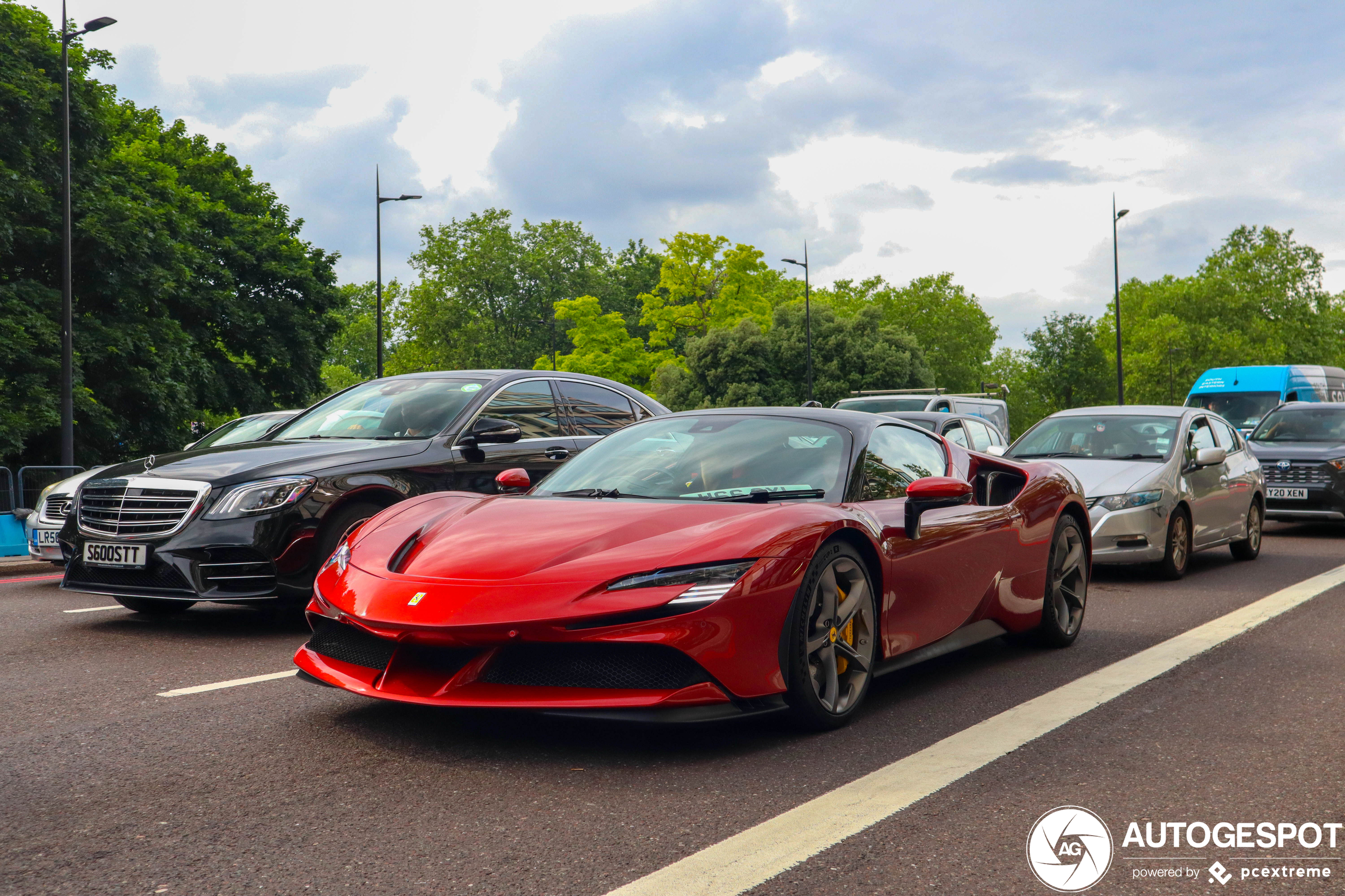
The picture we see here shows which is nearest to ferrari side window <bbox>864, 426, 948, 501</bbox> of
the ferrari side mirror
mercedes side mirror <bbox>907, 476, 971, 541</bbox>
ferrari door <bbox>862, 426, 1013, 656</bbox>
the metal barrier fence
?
ferrari door <bbox>862, 426, 1013, 656</bbox>

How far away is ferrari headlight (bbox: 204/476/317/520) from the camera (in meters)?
6.42

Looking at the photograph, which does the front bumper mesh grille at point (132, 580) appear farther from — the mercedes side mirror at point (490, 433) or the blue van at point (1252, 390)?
the blue van at point (1252, 390)

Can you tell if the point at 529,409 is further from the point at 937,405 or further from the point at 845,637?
the point at 937,405

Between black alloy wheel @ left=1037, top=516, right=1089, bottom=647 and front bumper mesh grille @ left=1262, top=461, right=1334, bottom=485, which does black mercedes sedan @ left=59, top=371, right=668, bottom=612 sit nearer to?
black alloy wheel @ left=1037, top=516, right=1089, bottom=647

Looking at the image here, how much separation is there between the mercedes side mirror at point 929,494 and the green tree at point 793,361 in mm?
49014

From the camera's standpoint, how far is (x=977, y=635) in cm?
548

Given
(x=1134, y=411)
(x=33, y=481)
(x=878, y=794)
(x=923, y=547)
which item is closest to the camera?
(x=878, y=794)

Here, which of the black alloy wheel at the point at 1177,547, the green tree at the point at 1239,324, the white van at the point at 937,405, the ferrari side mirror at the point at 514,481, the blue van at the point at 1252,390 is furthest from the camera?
the green tree at the point at 1239,324

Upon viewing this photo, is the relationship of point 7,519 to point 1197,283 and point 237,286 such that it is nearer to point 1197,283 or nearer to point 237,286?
point 237,286

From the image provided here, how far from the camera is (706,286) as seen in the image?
213 ft

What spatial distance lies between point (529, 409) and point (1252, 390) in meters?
20.0

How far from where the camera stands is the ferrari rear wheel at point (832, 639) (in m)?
4.17

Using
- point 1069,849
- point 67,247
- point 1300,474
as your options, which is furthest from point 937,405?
point 1069,849

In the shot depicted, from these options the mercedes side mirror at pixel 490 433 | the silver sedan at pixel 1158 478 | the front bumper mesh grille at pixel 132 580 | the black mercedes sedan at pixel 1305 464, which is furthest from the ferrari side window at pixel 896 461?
the black mercedes sedan at pixel 1305 464
